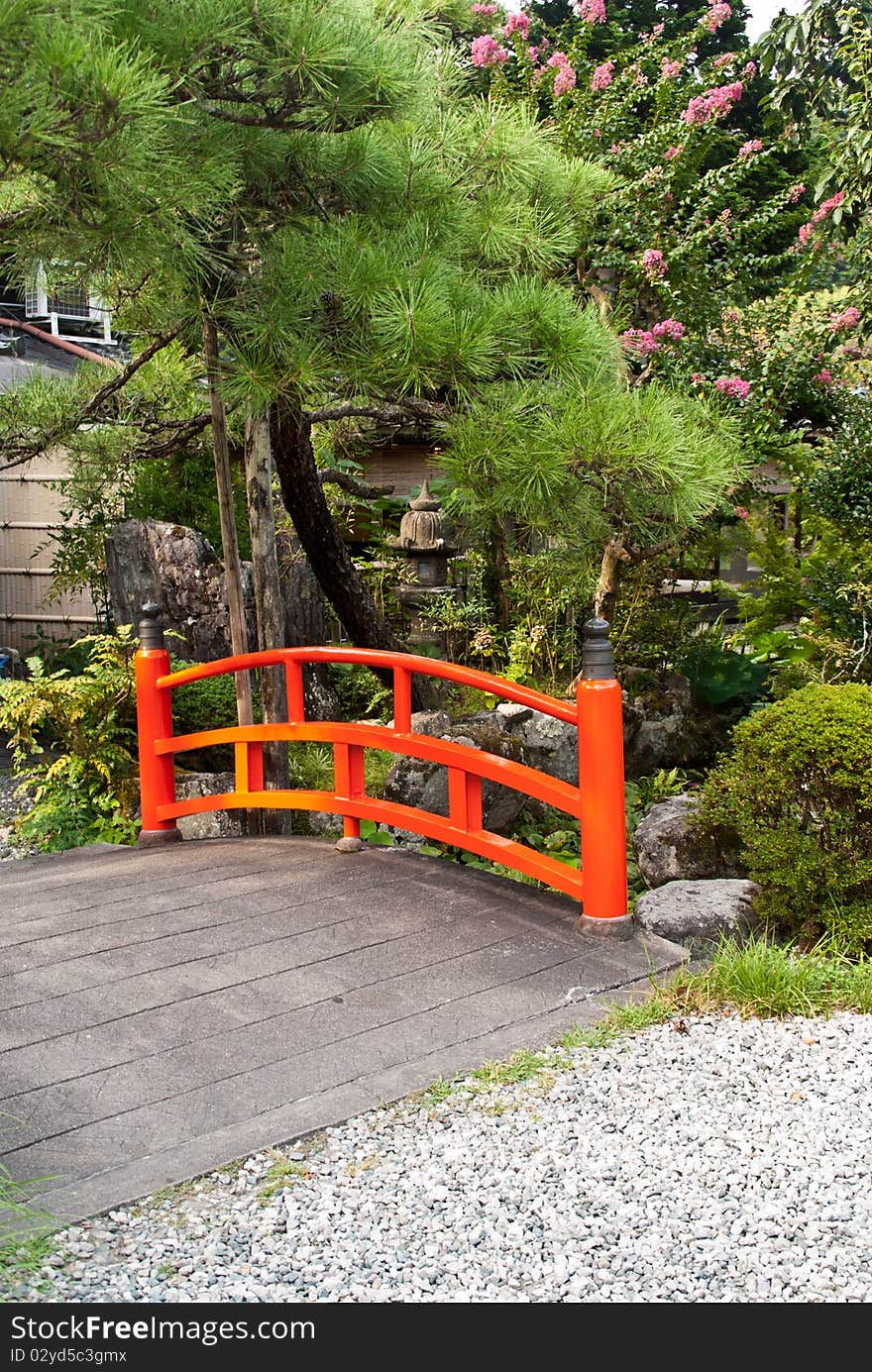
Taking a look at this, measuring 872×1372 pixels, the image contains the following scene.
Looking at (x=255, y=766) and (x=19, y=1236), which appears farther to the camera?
(x=255, y=766)

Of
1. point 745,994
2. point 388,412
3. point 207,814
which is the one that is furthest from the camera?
point 207,814

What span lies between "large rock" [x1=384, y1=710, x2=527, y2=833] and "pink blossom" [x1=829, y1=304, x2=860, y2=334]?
3204mm

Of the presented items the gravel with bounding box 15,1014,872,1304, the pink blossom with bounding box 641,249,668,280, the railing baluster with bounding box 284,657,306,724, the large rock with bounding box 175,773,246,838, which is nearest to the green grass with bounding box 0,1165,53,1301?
the gravel with bounding box 15,1014,872,1304

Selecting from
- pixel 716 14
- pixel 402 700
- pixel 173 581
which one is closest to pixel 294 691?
pixel 402 700

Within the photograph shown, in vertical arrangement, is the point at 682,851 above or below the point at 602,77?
below

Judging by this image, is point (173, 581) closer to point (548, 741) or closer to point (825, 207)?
point (548, 741)

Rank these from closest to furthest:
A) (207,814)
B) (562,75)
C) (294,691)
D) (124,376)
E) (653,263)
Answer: (294,691) → (124,376) → (207,814) → (653,263) → (562,75)

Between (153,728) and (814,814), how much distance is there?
2921 mm

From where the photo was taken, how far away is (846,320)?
7.70 meters

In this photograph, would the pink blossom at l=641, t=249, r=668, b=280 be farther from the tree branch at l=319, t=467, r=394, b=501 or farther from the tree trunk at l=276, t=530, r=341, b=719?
the tree trunk at l=276, t=530, r=341, b=719

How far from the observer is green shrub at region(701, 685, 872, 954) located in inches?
163

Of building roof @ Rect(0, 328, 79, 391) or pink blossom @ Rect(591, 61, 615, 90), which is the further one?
building roof @ Rect(0, 328, 79, 391)

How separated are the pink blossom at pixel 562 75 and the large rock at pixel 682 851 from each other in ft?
15.2
